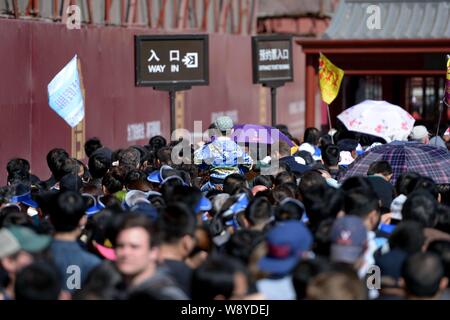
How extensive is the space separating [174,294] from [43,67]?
12.3 metres

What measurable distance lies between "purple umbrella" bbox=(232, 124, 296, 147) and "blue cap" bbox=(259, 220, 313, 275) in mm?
7185

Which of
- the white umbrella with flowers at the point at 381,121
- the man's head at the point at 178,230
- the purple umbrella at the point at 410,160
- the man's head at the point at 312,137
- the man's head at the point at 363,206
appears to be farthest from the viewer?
the man's head at the point at 312,137

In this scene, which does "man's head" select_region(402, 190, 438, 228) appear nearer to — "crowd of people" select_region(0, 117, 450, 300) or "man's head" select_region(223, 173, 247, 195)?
"crowd of people" select_region(0, 117, 450, 300)

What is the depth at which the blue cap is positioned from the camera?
6672 millimetres

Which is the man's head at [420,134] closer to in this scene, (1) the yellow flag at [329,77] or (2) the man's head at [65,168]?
(1) the yellow flag at [329,77]

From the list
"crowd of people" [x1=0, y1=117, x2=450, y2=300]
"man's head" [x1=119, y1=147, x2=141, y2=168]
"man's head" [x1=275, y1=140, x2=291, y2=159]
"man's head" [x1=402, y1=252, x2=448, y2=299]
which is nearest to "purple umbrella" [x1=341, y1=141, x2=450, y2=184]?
"crowd of people" [x1=0, y1=117, x2=450, y2=300]

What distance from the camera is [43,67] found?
59.5ft

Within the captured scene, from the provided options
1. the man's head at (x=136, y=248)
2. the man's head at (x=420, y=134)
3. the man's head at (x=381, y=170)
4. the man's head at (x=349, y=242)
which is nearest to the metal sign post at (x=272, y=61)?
the man's head at (x=420, y=134)

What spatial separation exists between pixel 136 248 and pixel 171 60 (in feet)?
34.7

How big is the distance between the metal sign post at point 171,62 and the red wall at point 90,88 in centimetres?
192

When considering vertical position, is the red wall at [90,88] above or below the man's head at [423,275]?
above

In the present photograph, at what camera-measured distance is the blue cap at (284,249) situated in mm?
6672

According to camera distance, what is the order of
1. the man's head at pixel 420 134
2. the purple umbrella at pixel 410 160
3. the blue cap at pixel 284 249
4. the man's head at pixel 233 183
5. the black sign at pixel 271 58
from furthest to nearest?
the black sign at pixel 271 58 < the man's head at pixel 420 134 < the purple umbrella at pixel 410 160 < the man's head at pixel 233 183 < the blue cap at pixel 284 249
